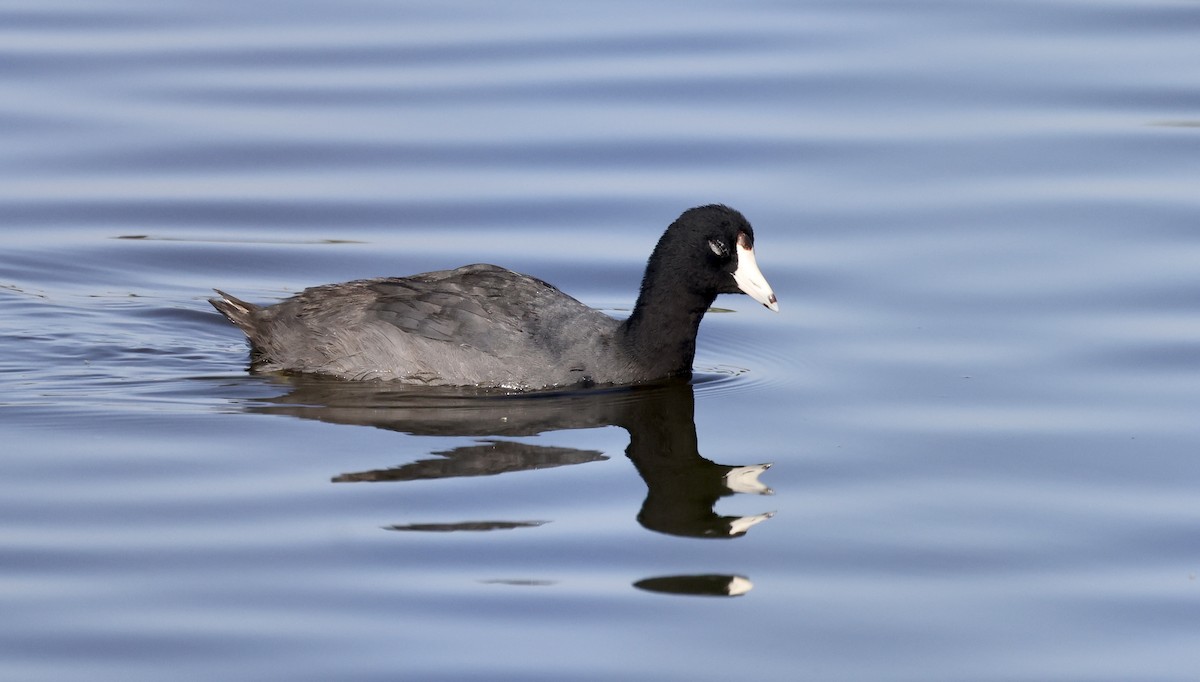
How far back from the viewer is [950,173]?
1190 centimetres

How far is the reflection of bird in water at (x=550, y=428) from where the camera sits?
7234mm

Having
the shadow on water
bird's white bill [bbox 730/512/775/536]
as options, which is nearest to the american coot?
the shadow on water

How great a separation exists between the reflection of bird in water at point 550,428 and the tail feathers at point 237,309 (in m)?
0.53

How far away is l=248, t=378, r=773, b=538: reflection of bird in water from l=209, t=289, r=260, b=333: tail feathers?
534mm

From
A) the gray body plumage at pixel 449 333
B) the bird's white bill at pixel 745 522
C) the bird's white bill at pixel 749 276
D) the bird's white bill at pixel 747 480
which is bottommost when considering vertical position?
the bird's white bill at pixel 745 522

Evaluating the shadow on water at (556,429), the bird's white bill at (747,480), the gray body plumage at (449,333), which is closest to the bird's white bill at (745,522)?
the shadow on water at (556,429)

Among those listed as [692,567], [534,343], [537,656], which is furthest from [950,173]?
[537,656]

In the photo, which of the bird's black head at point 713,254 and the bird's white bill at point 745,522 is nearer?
the bird's white bill at point 745,522

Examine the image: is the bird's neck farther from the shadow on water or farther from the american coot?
the shadow on water

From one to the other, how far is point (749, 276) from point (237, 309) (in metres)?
2.73

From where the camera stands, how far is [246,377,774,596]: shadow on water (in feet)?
22.9

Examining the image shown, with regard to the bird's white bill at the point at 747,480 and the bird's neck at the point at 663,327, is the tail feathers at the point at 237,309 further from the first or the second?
the bird's white bill at the point at 747,480

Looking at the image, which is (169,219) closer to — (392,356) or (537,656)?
(392,356)

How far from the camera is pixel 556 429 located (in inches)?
329
